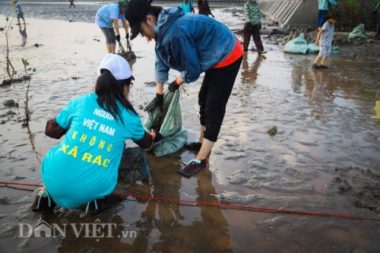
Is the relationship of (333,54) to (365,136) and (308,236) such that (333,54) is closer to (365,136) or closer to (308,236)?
(365,136)

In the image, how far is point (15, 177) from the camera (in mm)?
3375

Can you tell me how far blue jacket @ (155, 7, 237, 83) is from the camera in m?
2.93

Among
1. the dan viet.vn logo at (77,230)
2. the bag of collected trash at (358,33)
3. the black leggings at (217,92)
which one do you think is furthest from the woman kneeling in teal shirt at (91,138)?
the bag of collected trash at (358,33)

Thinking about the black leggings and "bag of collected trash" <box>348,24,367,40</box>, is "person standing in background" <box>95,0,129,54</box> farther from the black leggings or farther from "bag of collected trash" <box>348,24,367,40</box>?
"bag of collected trash" <box>348,24,367,40</box>

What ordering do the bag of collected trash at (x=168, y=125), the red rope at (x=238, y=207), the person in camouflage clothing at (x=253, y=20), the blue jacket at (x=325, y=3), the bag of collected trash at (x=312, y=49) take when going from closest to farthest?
the red rope at (x=238, y=207), the bag of collected trash at (x=168, y=125), the blue jacket at (x=325, y=3), the person in camouflage clothing at (x=253, y=20), the bag of collected trash at (x=312, y=49)

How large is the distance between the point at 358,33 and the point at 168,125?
10.3 meters

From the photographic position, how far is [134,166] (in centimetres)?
331

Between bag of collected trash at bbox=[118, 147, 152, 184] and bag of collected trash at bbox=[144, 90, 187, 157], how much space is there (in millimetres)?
545

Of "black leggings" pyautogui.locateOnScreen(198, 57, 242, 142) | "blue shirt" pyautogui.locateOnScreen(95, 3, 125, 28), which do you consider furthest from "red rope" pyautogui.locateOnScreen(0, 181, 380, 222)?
"blue shirt" pyautogui.locateOnScreen(95, 3, 125, 28)

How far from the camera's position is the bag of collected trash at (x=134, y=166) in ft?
10.6

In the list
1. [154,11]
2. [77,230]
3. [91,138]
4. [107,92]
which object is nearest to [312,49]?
[154,11]

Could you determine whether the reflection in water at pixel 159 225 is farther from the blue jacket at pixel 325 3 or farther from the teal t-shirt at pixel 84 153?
the blue jacket at pixel 325 3

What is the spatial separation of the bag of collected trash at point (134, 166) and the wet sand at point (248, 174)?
9cm

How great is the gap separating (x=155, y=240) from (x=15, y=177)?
1706 millimetres
